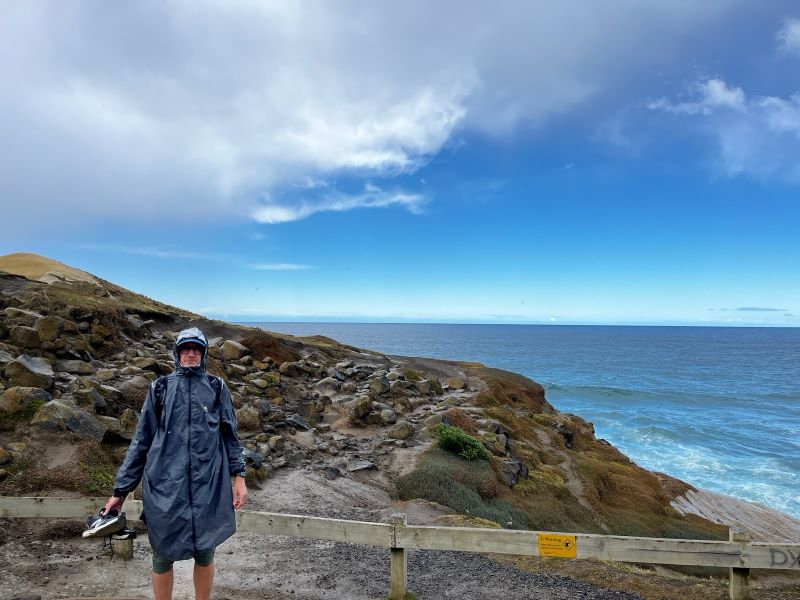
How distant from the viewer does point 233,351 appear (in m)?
22.2

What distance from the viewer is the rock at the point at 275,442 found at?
15180 millimetres

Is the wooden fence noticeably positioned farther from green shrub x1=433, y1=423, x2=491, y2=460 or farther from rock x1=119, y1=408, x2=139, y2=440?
green shrub x1=433, y1=423, x2=491, y2=460

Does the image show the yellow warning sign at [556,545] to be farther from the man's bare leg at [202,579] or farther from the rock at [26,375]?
the rock at [26,375]

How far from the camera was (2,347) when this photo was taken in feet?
45.4

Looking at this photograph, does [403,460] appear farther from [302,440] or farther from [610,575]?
[610,575]

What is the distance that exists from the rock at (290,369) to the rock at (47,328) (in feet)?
29.5

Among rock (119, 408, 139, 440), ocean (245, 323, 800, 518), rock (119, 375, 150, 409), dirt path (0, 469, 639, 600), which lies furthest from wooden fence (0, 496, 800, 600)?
ocean (245, 323, 800, 518)

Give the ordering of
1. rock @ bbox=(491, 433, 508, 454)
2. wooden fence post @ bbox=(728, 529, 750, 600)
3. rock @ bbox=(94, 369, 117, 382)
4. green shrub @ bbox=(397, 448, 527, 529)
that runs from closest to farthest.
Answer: wooden fence post @ bbox=(728, 529, 750, 600) < green shrub @ bbox=(397, 448, 527, 529) < rock @ bbox=(94, 369, 117, 382) < rock @ bbox=(491, 433, 508, 454)

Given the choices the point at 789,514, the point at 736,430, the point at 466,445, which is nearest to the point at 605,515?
the point at 466,445

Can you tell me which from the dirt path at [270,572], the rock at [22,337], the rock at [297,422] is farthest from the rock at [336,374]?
the dirt path at [270,572]

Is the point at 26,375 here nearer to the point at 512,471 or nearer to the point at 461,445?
the point at 461,445

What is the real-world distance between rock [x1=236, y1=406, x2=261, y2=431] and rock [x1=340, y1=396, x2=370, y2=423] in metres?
4.27

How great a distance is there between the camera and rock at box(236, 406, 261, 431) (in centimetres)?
1582

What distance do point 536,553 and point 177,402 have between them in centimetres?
505
